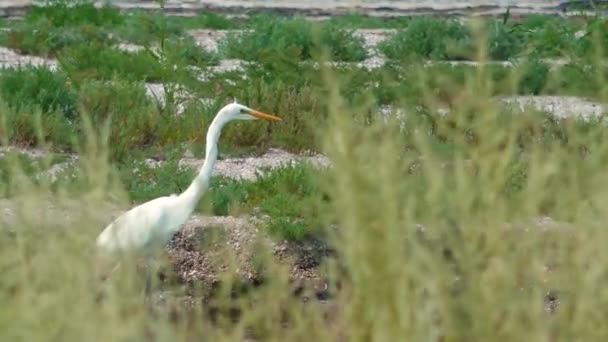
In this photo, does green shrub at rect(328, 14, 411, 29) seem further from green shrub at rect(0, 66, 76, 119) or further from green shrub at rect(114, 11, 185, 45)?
green shrub at rect(0, 66, 76, 119)

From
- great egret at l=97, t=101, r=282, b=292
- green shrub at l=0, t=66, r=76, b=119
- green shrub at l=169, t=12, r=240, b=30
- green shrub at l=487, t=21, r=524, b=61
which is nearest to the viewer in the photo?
great egret at l=97, t=101, r=282, b=292

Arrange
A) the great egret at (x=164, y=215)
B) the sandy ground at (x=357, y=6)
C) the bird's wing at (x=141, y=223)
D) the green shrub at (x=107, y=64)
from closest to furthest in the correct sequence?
the bird's wing at (x=141, y=223) < the great egret at (x=164, y=215) < the green shrub at (x=107, y=64) < the sandy ground at (x=357, y=6)

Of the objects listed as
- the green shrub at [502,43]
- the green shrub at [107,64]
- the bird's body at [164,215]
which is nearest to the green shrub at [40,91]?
the green shrub at [107,64]

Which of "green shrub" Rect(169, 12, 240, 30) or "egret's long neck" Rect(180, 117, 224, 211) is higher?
"egret's long neck" Rect(180, 117, 224, 211)

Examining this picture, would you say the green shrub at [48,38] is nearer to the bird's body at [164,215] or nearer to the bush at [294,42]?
the bush at [294,42]

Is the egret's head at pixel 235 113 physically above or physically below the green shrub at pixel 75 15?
above

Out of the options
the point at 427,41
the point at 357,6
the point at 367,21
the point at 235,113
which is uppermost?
the point at 235,113

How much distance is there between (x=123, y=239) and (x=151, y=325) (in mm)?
2721

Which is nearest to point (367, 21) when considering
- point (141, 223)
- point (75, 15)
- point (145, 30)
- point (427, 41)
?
point (75, 15)

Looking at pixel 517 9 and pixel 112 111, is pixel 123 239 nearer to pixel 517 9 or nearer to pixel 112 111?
pixel 112 111

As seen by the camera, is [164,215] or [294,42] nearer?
[164,215]

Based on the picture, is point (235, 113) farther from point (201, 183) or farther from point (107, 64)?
point (107, 64)

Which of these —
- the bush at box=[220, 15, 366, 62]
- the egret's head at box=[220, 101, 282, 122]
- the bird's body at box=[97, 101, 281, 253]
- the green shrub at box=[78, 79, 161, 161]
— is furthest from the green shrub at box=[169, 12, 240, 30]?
the bird's body at box=[97, 101, 281, 253]

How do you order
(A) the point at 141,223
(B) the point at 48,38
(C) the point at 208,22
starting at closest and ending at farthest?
(A) the point at 141,223 → (B) the point at 48,38 → (C) the point at 208,22
